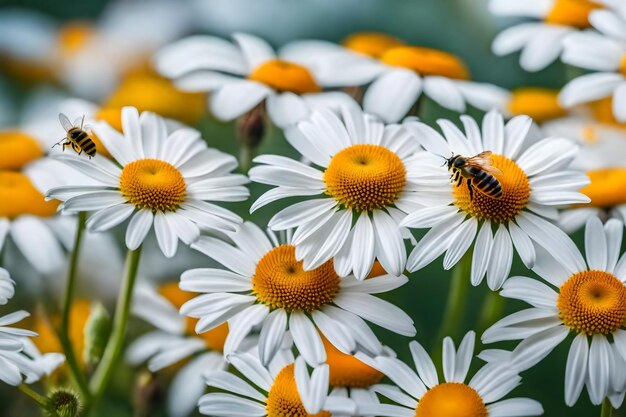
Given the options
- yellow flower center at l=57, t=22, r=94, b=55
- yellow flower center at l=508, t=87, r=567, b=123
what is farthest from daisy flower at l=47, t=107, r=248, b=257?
yellow flower center at l=57, t=22, r=94, b=55

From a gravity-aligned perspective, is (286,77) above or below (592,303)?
above

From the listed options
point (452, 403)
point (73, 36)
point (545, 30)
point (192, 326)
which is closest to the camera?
point (452, 403)

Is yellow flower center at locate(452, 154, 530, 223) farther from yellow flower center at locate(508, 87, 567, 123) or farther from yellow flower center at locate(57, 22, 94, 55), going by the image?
yellow flower center at locate(57, 22, 94, 55)

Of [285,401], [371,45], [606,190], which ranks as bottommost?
[285,401]

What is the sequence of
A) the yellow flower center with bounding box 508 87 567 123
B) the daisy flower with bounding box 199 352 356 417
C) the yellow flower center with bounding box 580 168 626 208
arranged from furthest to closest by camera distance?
1. the yellow flower center with bounding box 508 87 567 123
2. the yellow flower center with bounding box 580 168 626 208
3. the daisy flower with bounding box 199 352 356 417

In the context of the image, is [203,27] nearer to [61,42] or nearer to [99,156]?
[61,42]

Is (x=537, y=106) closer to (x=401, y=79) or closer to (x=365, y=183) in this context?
(x=401, y=79)

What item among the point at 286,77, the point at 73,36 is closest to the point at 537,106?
the point at 286,77

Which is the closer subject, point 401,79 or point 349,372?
point 349,372
